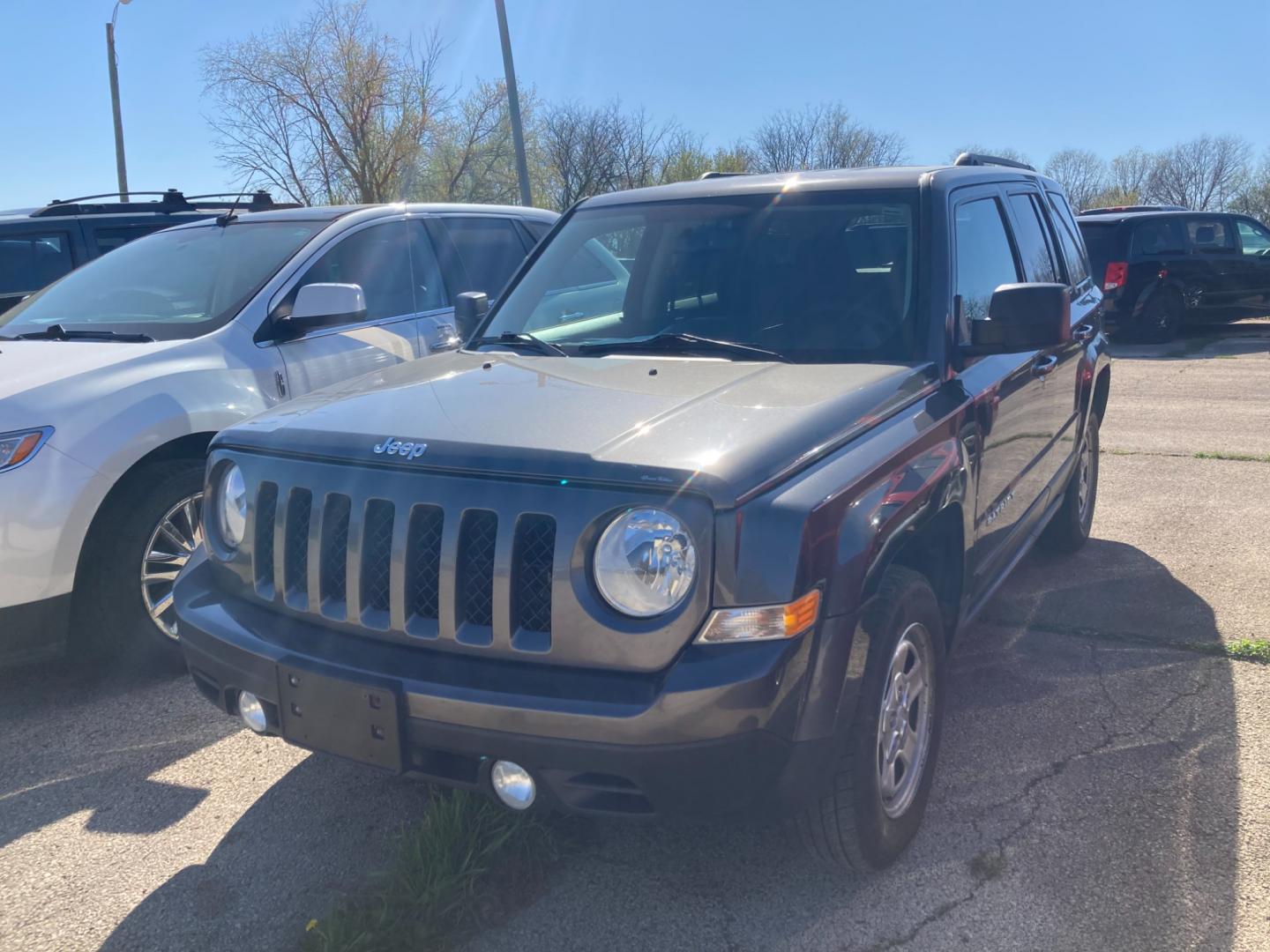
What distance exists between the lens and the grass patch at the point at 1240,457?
24.4ft

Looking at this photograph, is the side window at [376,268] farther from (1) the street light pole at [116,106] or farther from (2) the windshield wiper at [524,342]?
(1) the street light pole at [116,106]

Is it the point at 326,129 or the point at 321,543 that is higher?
the point at 326,129

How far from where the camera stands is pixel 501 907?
2701 mm

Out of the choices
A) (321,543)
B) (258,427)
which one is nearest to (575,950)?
(321,543)

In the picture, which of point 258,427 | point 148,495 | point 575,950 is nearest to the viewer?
point 575,950

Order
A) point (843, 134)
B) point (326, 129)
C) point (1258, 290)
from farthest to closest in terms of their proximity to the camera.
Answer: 1. point (843, 134)
2. point (326, 129)
3. point (1258, 290)

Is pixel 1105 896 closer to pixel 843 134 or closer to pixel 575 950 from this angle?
pixel 575 950

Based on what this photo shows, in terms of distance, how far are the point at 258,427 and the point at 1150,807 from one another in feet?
9.03

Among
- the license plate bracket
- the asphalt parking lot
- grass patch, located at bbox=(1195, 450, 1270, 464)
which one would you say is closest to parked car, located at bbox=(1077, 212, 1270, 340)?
grass patch, located at bbox=(1195, 450, 1270, 464)

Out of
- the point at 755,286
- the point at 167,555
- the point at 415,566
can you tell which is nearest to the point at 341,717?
the point at 415,566

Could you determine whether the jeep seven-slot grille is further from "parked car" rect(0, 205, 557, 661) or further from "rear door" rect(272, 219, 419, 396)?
"rear door" rect(272, 219, 419, 396)

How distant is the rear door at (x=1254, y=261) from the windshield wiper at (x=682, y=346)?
15.0 meters

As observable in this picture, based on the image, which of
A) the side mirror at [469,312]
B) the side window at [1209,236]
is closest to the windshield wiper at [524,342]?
the side mirror at [469,312]

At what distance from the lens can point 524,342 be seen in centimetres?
371
